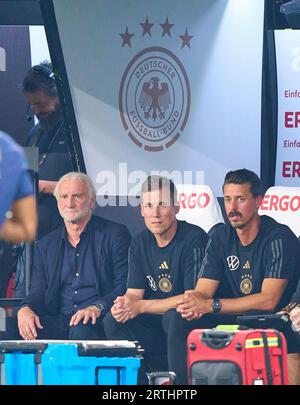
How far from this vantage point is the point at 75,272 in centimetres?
740

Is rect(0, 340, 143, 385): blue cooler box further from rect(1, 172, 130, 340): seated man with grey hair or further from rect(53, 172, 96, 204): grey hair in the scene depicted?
rect(53, 172, 96, 204): grey hair

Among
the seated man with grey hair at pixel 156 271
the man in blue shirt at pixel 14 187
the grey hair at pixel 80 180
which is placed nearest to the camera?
the man in blue shirt at pixel 14 187

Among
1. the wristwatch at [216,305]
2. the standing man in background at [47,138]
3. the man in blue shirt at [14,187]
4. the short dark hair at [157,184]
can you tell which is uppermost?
the standing man in background at [47,138]

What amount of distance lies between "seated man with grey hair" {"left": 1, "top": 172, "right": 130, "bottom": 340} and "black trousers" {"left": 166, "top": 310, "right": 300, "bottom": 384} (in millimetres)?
367

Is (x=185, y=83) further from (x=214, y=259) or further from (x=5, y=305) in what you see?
(x=5, y=305)

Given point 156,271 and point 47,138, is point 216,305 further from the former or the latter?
point 47,138

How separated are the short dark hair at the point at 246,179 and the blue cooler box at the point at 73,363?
0.96m

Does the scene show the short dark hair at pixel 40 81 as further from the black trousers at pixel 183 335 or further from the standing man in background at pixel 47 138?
the black trousers at pixel 183 335

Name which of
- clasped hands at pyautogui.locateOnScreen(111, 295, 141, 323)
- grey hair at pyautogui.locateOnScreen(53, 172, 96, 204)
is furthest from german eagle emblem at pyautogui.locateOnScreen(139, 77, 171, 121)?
clasped hands at pyautogui.locateOnScreen(111, 295, 141, 323)

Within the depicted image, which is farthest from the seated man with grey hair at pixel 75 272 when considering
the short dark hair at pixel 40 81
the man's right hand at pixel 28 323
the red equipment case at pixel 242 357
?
the red equipment case at pixel 242 357

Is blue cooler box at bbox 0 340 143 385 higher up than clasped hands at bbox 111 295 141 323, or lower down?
lower down

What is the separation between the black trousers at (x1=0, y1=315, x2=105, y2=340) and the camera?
724 centimetres

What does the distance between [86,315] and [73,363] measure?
Result: 410mm

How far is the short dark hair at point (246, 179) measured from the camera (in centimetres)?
734
